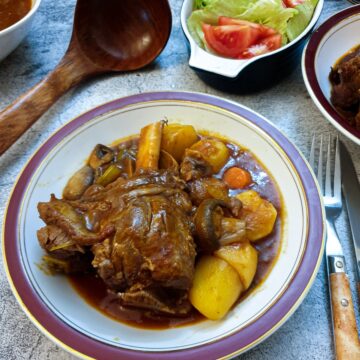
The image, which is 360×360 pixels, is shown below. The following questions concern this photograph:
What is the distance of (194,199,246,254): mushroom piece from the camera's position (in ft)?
5.16

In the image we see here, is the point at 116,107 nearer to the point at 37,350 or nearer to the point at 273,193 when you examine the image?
the point at 273,193

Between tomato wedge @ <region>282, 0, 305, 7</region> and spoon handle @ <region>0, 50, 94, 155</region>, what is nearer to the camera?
spoon handle @ <region>0, 50, 94, 155</region>

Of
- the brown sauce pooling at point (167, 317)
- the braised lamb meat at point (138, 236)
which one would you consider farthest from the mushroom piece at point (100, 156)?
the brown sauce pooling at point (167, 317)

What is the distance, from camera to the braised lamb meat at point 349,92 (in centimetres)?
210

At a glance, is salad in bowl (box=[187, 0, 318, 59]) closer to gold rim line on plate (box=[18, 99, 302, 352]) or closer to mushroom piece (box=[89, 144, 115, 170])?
gold rim line on plate (box=[18, 99, 302, 352])

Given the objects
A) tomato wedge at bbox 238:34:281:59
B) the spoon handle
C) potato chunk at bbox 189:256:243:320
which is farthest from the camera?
tomato wedge at bbox 238:34:281:59

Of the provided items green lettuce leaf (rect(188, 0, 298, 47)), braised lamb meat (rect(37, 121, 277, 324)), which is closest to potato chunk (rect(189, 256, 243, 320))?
braised lamb meat (rect(37, 121, 277, 324))

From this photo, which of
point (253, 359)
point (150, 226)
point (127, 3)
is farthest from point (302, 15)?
point (253, 359)

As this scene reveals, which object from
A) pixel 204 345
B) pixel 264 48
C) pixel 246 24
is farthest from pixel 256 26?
pixel 204 345

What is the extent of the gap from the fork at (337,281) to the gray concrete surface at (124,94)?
0.10 metres

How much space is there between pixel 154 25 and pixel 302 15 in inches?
36.3

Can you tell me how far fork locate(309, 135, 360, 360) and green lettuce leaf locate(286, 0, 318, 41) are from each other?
95cm

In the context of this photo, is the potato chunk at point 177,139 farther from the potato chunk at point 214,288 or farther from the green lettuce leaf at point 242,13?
the green lettuce leaf at point 242,13

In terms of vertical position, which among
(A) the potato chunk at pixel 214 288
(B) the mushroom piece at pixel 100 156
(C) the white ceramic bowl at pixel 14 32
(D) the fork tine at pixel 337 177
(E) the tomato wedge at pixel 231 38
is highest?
(C) the white ceramic bowl at pixel 14 32
